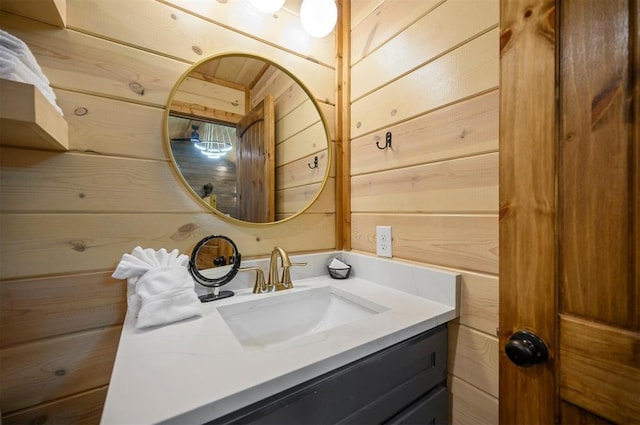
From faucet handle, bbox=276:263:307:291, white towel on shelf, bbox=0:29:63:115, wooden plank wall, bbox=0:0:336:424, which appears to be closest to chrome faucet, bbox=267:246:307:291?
faucet handle, bbox=276:263:307:291

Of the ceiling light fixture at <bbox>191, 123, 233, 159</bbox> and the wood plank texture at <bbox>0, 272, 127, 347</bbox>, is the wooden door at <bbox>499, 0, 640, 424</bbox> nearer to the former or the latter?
the ceiling light fixture at <bbox>191, 123, 233, 159</bbox>

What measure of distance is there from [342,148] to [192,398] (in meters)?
1.05

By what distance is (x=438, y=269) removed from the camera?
0.83 metres

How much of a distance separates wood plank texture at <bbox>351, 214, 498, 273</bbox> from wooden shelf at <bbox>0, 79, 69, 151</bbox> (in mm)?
993

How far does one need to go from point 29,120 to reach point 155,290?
17.2 inches

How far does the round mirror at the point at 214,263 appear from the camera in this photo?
2.76 feet

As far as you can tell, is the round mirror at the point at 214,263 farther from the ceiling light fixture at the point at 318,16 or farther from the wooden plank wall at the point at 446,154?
the ceiling light fixture at the point at 318,16

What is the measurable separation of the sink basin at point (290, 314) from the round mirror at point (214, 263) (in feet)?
0.33

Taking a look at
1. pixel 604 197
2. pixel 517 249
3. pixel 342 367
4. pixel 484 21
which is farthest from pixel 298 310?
pixel 484 21

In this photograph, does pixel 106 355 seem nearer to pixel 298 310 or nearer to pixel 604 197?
pixel 298 310

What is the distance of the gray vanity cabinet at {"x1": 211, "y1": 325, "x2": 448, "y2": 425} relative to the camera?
474 millimetres

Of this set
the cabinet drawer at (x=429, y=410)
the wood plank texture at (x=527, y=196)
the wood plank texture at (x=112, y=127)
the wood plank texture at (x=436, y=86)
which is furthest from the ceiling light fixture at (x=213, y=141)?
the cabinet drawer at (x=429, y=410)

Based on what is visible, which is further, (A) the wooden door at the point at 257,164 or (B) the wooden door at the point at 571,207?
(A) the wooden door at the point at 257,164

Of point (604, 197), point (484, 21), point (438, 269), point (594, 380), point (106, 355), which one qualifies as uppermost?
point (484, 21)
